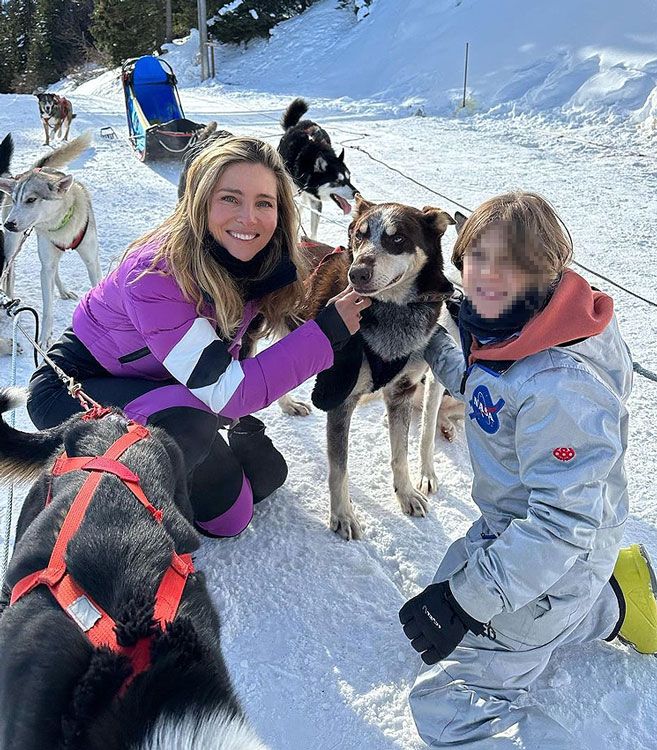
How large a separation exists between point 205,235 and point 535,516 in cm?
124

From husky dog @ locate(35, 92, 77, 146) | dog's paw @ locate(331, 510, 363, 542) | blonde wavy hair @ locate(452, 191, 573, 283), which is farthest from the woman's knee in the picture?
husky dog @ locate(35, 92, 77, 146)

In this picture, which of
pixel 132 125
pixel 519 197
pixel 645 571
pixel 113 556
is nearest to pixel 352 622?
pixel 645 571

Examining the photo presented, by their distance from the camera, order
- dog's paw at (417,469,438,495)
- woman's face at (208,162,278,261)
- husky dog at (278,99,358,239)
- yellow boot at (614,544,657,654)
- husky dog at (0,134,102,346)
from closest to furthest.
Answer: yellow boot at (614,544,657,654) < woman's face at (208,162,278,261) < dog's paw at (417,469,438,495) < husky dog at (0,134,102,346) < husky dog at (278,99,358,239)

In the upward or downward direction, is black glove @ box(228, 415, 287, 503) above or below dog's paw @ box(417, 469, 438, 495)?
above

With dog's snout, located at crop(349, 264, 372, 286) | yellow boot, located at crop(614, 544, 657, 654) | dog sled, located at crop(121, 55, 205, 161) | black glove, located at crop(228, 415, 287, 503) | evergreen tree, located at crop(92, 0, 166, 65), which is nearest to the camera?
yellow boot, located at crop(614, 544, 657, 654)

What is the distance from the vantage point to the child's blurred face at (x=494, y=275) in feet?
4.79

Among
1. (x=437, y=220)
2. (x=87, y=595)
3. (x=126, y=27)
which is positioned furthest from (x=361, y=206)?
(x=126, y=27)

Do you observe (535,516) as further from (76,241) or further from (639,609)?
(76,241)

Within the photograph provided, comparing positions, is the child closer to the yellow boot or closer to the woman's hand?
the yellow boot

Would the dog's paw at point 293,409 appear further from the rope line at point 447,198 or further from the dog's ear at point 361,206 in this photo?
the rope line at point 447,198

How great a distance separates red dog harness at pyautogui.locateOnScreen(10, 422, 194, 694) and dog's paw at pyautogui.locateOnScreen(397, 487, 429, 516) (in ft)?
4.25

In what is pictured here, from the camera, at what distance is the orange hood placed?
1.41 metres

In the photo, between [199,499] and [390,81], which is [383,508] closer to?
[199,499]

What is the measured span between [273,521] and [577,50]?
13180mm
